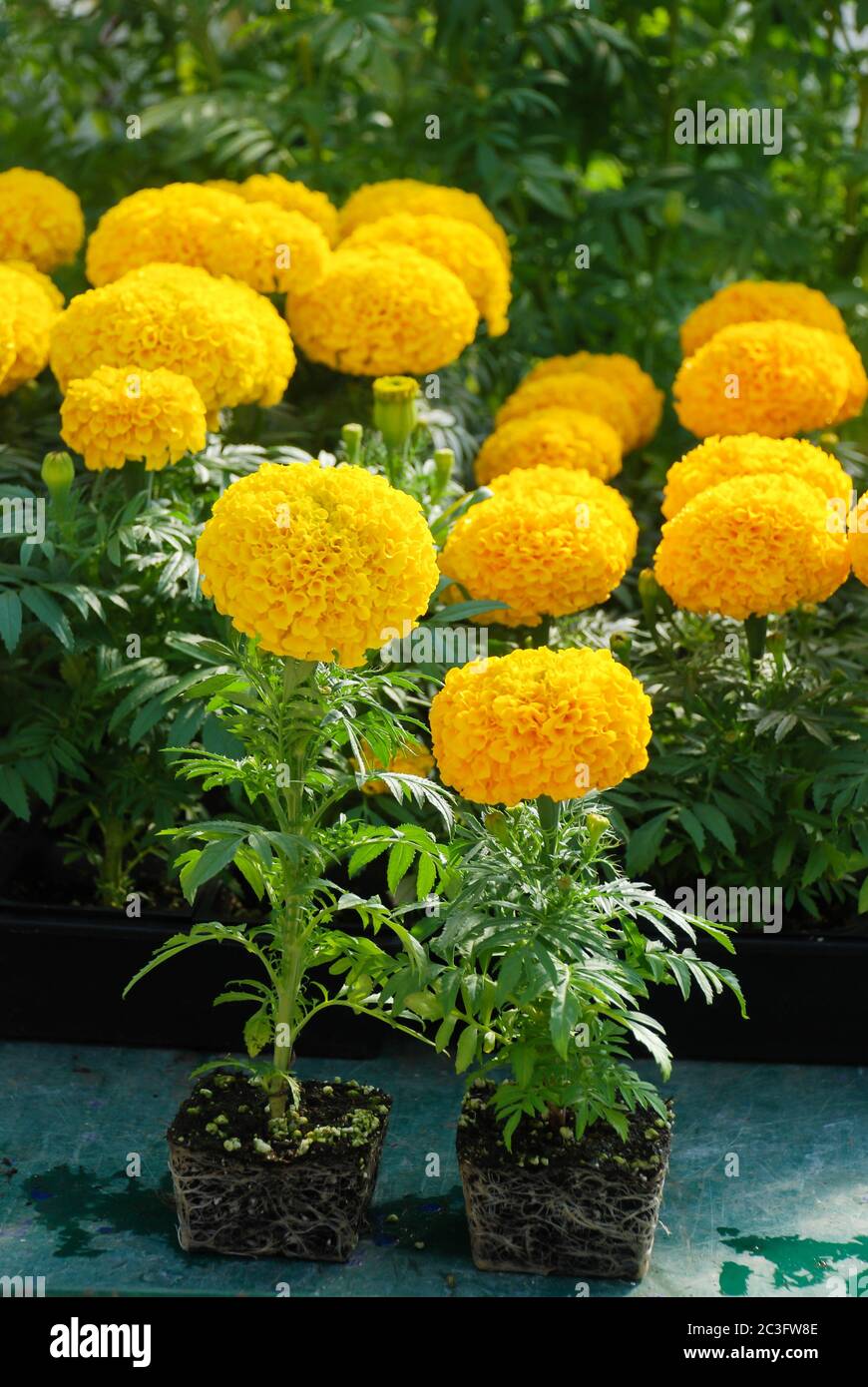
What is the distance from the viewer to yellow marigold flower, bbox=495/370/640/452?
4406mm

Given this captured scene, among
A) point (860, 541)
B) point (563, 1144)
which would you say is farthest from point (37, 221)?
point (563, 1144)

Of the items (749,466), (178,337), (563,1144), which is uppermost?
(178,337)

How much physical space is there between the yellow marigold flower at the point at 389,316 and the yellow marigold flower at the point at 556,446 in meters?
0.24

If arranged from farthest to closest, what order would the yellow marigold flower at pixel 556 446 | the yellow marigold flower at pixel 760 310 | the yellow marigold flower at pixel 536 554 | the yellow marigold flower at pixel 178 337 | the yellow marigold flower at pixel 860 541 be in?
1. the yellow marigold flower at pixel 760 310
2. the yellow marigold flower at pixel 556 446
3. the yellow marigold flower at pixel 178 337
4. the yellow marigold flower at pixel 536 554
5. the yellow marigold flower at pixel 860 541

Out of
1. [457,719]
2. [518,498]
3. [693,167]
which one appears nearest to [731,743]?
[518,498]

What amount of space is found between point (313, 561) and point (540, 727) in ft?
1.36

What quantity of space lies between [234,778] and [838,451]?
2.16 meters

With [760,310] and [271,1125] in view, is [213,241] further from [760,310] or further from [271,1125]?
[271,1125]

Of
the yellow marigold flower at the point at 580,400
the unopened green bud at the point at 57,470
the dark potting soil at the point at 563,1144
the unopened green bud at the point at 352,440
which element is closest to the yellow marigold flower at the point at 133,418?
the unopened green bud at the point at 57,470

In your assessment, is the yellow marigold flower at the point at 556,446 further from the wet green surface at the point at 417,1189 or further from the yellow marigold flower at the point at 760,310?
the wet green surface at the point at 417,1189

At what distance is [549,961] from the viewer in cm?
267

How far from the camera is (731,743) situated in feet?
11.7

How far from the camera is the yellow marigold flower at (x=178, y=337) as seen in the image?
12.1ft

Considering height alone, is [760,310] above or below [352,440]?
above
